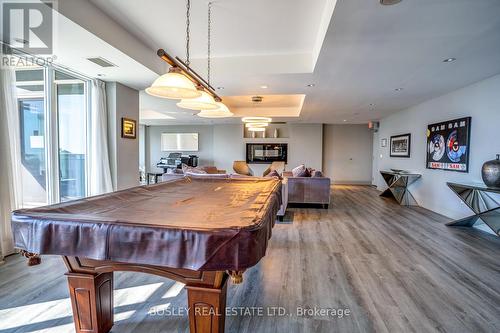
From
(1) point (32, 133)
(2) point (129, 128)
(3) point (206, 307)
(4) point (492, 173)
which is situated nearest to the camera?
(3) point (206, 307)

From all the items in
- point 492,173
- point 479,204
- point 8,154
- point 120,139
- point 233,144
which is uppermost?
point 233,144

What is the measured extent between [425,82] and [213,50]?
368 centimetres

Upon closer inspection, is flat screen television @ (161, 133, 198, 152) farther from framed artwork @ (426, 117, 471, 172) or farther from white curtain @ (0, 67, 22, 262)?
framed artwork @ (426, 117, 471, 172)

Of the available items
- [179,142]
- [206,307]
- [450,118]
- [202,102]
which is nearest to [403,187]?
[450,118]

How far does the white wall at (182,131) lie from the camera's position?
34.0 ft

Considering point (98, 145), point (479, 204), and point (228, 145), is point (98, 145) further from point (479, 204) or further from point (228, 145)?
point (479, 204)

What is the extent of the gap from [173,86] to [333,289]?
7.76ft

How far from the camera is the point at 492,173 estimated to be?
3480mm

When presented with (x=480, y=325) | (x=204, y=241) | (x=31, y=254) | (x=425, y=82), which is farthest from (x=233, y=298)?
(x=425, y=82)

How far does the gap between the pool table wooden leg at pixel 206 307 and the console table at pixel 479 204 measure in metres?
4.19

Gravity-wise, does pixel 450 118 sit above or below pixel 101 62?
below

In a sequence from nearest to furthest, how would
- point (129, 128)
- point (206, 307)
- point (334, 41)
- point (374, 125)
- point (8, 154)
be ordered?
point (206, 307), point (334, 41), point (8, 154), point (129, 128), point (374, 125)

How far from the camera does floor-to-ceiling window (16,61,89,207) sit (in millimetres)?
3279

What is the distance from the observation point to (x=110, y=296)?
1.68 metres
